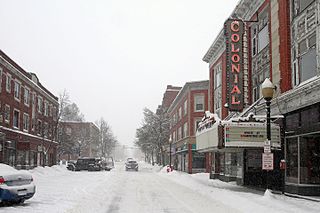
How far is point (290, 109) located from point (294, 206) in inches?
214

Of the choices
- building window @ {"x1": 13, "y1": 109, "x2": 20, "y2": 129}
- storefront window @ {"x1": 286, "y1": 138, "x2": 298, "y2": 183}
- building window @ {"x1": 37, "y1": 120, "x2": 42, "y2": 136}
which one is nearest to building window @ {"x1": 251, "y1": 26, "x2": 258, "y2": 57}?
storefront window @ {"x1": 286, "y1": 138, "x2": 298, "y2": 183}

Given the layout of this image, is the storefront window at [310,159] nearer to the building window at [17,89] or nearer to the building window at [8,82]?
the building window at [8,82]

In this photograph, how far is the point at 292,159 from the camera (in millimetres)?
19031

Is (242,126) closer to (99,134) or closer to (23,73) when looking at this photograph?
(23,73)

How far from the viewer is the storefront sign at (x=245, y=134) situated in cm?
2055

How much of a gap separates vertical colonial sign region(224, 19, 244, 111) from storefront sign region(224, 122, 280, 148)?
346cm

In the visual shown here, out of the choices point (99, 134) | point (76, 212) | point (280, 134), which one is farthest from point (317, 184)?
point (99, 134)

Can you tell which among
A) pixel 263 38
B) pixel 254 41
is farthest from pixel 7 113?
pixel 263 38

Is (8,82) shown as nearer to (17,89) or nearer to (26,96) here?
(17,89)

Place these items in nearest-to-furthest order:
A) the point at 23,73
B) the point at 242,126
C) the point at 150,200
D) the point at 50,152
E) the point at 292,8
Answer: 1. the point at 150,200
2. the point at 292,8
3. the point at 242,126
4. the point at 23,73
5. the point at 50,152

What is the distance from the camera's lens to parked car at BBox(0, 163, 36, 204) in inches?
510

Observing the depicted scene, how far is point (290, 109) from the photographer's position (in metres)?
18.6

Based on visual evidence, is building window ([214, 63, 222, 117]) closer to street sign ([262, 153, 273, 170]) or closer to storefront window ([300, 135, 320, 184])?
storefront window ([300, 135, 320, 184])

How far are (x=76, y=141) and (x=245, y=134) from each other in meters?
75.6
